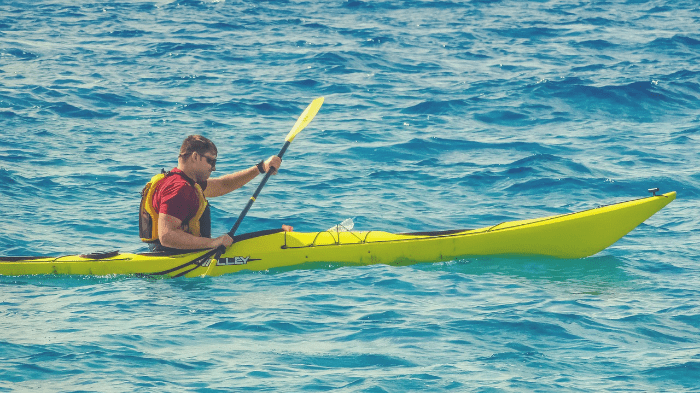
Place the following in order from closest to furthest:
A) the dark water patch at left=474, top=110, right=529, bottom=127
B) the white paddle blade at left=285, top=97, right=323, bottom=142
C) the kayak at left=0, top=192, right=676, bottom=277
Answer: the kayak at left=0, top=192, right=676, bottom=277
the white paddle blade at left=285, top=97, right=323, bottom=142
the dark water patch at left=474, top=110, right=529, bottom=127

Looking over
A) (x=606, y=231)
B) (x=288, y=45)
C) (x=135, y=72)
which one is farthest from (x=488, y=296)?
(x=288, y=45)

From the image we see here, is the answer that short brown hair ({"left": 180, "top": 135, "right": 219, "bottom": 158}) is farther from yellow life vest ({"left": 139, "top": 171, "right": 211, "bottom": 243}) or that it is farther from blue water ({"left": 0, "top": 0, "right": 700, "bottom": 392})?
blue water ({"left": 0, "top": 0, "right": 700, "bottom": 392})

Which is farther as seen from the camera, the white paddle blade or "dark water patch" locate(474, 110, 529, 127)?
"dark water patch" locate(474, 110, 529, 127)

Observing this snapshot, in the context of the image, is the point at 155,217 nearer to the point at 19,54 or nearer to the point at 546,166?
the point at 546,166

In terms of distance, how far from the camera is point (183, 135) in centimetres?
1170

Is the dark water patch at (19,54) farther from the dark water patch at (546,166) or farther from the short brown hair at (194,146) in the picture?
the short brown hair at (194,146)

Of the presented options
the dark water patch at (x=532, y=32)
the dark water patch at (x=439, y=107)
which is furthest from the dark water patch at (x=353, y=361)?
the dark water patch at (x=532, y=32)

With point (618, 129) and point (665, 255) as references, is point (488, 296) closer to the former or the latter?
point (665, 255)

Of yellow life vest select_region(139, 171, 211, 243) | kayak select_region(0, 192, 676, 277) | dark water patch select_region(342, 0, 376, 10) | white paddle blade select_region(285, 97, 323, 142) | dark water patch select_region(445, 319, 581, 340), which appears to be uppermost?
dark water patch select_region(342, 0, 376, 10)

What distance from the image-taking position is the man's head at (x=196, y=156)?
6.43 metres

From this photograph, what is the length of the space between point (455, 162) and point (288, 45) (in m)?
7.79

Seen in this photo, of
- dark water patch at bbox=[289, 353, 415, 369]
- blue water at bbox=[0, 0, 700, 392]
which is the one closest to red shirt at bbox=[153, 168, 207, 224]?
blue water at bbox=[0, 0, 700, 392]

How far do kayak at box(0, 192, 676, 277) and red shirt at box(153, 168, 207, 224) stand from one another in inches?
18.7

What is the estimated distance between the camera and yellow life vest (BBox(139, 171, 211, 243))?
6473 mm
